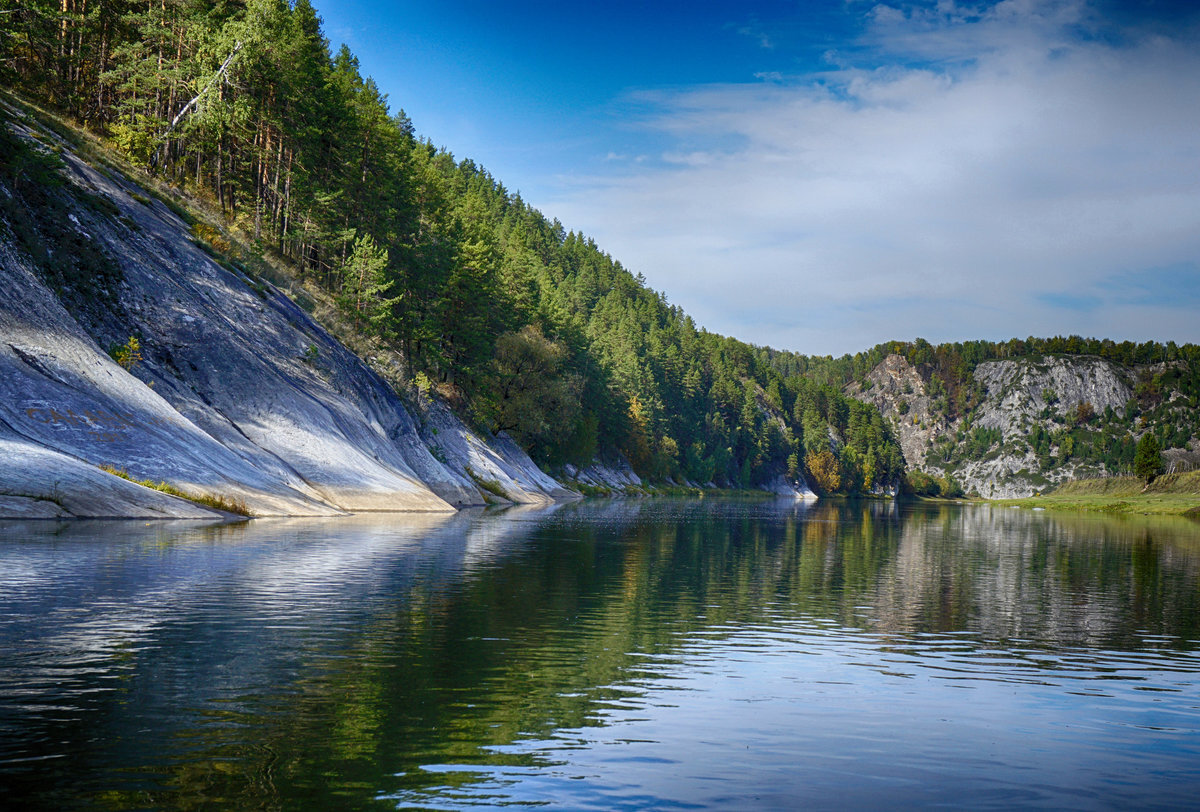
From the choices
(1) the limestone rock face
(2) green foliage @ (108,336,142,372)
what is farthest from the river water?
(2) green foliage @ (108,336,142,372)

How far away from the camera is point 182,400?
4575 centimetres

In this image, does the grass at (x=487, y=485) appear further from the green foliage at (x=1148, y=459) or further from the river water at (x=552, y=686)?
the green foliage at (x=1148, y=459)

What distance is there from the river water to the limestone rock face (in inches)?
218

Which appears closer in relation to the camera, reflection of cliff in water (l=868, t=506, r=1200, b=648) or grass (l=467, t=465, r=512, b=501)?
reflection of cliff in water (l=868, t=506, r=1200, b=648)

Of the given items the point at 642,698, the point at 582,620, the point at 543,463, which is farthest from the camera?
the point at 543,463

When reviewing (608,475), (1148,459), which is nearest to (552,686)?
(608,475)

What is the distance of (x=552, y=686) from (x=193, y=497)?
30.8m

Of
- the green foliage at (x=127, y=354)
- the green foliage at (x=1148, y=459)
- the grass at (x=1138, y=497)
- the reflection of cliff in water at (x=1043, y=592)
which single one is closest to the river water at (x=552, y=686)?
the reflection of cliff in water at (x=1043, y=592)

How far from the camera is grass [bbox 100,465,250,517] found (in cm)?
3719

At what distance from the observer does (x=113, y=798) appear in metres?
8.62

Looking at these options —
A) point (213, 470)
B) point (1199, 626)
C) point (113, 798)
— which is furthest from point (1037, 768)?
point (213, 470)

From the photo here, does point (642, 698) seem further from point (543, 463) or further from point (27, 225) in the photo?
point (543, 463)

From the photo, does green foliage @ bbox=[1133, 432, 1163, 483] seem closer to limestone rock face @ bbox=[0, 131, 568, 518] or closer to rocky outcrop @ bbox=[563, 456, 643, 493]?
rocky outcrop @ bbox=[563, 456, 643, 493]

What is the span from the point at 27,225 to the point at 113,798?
45586 millimetres
